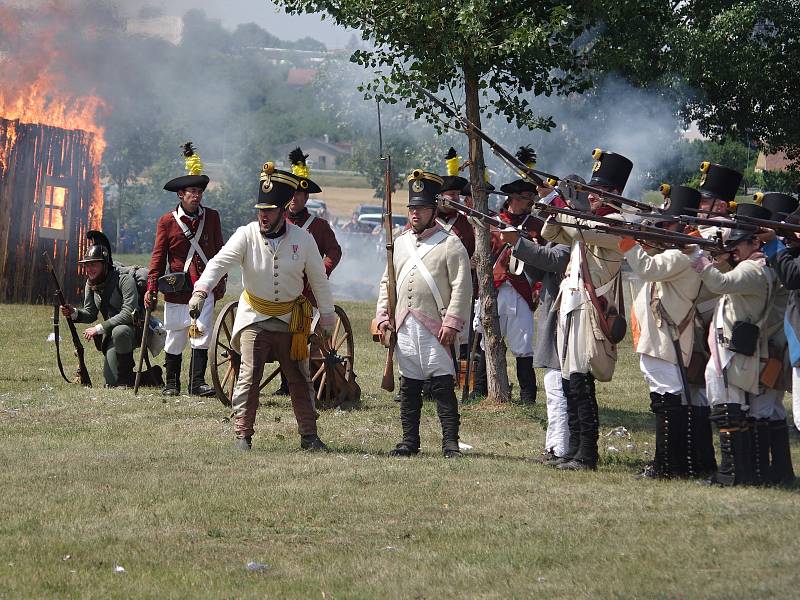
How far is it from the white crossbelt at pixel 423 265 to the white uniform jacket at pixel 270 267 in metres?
0.64

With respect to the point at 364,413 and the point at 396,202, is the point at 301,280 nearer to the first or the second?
the point at 364,413

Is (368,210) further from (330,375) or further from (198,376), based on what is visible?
(330,375)

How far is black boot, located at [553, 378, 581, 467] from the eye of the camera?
9.16 meters

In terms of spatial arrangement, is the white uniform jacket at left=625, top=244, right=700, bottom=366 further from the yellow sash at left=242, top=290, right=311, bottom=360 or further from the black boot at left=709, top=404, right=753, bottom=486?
the yellow sash at left=242, top=290, right=311, bottom=360

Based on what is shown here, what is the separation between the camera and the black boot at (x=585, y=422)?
8.97 m

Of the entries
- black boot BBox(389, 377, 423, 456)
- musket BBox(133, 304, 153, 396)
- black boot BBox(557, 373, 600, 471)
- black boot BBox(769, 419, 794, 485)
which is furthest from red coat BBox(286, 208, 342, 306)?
black boot BBox(769, 419, 794, 485)

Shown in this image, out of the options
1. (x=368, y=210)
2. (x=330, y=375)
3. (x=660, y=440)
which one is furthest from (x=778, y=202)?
(x=368, y=210)

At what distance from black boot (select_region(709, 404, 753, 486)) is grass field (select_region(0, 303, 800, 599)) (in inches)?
8.8

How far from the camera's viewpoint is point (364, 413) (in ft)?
39.2

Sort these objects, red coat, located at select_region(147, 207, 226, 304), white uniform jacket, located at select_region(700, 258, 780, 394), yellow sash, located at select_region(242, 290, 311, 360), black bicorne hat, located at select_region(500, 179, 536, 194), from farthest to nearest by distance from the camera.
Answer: red coat, located at select_region(147, 207, 226, 304) < black bicorne hat, located at select_region(500, 179, 536, 194) < yellow sash, located at select_region(242, 290, 311, 360) < white uniform jacket, located at select_region(700, 258, 780, 394)

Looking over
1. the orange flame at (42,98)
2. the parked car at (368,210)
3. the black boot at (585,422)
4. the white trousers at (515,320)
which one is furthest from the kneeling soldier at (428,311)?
the parked car at (368,210)

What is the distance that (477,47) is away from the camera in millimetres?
11328

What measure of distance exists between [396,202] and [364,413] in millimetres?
46491

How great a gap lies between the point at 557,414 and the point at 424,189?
1.90 metres
